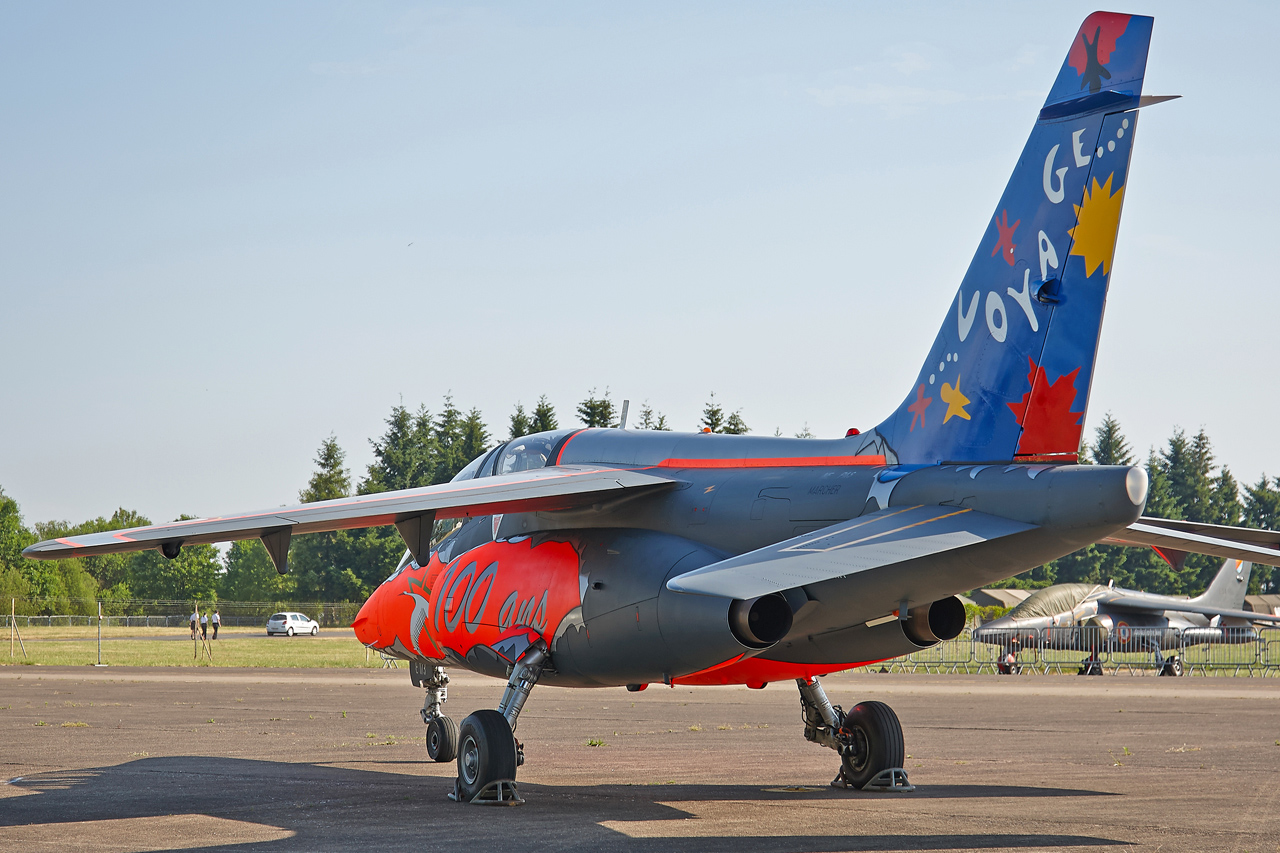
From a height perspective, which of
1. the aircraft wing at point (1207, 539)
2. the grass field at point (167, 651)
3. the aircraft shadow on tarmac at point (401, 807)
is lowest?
the grass field at point (167, 651)

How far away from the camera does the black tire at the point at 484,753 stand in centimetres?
1129

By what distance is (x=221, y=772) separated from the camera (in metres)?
13.9

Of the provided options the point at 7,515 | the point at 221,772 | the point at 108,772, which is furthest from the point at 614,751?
the point at 7,515

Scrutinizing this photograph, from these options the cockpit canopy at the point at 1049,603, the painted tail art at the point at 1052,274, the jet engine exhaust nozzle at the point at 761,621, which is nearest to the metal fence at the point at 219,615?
the cockpit canopy at the point at 1049,603

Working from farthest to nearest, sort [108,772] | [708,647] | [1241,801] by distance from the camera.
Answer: [108,772], [1241,801], [708,647]

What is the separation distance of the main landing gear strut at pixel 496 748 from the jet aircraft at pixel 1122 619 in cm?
3439

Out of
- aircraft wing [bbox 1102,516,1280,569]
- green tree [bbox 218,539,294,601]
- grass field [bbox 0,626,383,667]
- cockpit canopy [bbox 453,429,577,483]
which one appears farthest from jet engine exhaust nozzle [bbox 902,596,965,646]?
green tree [bbox 218,539,294,601]

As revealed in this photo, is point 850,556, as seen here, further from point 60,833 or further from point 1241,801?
point 60,833

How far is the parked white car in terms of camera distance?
6931cm

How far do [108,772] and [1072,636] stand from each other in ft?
119

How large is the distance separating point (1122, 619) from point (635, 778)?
37131 mm

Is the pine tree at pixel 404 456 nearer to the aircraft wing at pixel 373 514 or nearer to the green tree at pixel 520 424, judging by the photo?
the green tree at pixel 520 424

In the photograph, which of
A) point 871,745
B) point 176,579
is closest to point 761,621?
point 871,745

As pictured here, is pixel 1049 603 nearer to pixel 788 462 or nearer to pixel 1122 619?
pixel 1122 619
